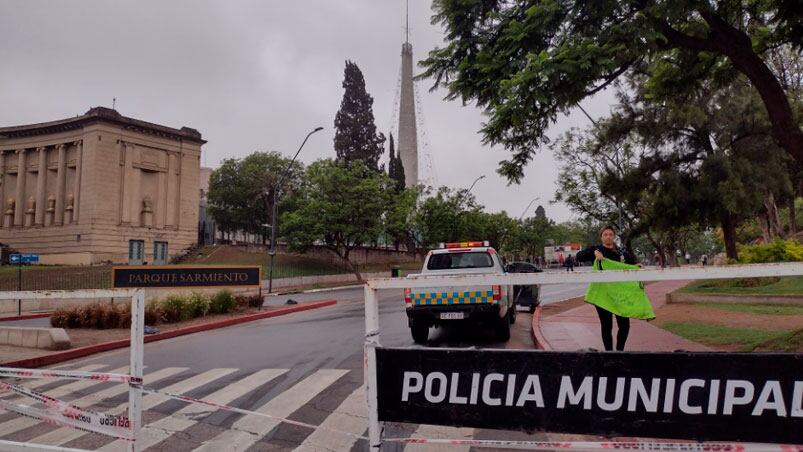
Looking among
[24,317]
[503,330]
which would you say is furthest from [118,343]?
[24,317]

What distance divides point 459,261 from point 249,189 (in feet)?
177

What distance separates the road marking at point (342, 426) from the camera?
4.65 metres

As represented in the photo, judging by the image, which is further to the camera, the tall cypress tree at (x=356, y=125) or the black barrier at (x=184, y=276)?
the tall cypress tree at (x=356, y=125)

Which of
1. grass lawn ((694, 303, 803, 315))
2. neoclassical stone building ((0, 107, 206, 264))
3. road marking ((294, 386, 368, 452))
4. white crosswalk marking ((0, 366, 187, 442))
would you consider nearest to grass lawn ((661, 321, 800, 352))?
grass lawn ((694, 303, 803, 315))

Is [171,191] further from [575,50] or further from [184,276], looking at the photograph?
[575,50]

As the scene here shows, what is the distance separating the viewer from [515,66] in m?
7.83

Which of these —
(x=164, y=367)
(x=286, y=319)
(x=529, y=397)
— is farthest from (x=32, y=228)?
(x=529, y=397)

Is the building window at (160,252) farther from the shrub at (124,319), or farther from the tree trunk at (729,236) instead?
the tree trunk at (729,236)

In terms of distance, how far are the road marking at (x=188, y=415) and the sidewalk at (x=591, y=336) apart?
4.38 meters

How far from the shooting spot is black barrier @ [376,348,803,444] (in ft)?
8.98

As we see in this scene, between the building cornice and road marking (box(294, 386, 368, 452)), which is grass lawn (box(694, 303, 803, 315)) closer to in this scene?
road marking (box(294, 386, 368, 452))

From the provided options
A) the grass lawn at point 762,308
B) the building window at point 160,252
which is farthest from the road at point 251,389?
the building window at point 160,252

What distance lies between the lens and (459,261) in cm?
1126

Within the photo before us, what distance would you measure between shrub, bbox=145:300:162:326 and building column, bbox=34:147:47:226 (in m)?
45.5
